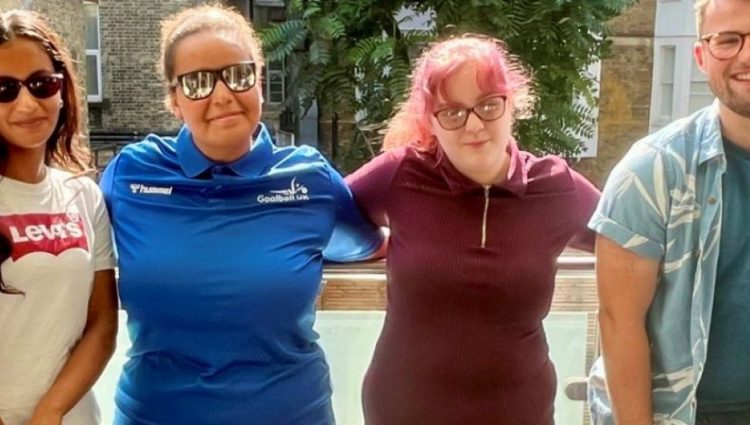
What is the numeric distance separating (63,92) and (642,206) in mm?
1166

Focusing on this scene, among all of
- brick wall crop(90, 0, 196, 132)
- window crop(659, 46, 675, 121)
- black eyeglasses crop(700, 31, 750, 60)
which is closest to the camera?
black eyeglasses crop(700, 31, 750, 60)

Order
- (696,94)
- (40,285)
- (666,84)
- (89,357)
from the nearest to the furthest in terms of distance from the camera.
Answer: (40,285)
(89,357)
(696,94)
(666,84)

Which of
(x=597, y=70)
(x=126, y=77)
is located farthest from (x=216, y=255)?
(x=126, y=77)

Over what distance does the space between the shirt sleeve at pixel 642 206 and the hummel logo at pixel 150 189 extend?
886mm

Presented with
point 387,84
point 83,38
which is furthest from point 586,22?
point 83,38

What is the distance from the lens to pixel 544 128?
5102mm

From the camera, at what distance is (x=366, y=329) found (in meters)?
2.31

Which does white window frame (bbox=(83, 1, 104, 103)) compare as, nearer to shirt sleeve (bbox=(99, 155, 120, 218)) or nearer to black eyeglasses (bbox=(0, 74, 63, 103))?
shirt sleeve (bbox=(99, 155, 120, 218))

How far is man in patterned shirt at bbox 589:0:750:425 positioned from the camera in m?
1.56

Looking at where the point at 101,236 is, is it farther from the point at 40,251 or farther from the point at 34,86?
the point at 34,86

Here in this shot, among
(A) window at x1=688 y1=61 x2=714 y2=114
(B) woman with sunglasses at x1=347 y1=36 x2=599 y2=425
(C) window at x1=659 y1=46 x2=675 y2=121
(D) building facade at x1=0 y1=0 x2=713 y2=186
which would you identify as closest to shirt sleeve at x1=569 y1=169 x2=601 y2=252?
(B) woman with sunglasses at x1=347 y1=36 x2=599 y2=425

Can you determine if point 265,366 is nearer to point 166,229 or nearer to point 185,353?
point 185,353

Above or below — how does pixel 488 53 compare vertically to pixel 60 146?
above

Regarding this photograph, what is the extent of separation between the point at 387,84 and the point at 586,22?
123cm
